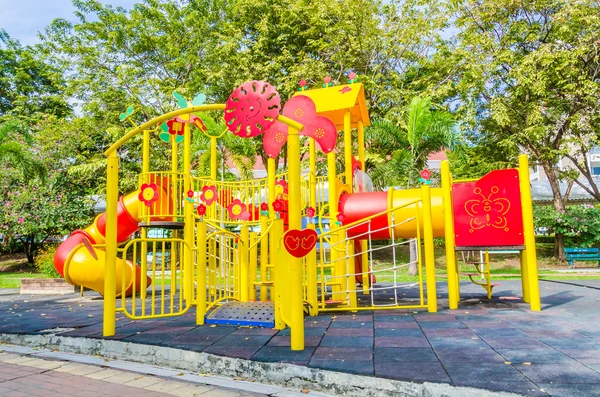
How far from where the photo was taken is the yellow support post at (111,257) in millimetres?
5426

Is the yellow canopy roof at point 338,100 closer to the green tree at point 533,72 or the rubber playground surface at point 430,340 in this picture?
the rubber playground surface at point 430,340

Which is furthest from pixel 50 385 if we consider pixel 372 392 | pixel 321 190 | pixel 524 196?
pixel 524 196

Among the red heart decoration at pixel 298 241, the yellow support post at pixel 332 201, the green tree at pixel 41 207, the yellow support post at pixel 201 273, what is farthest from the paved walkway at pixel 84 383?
the green tree at pixel 41 207

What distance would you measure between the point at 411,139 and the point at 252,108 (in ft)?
37.7

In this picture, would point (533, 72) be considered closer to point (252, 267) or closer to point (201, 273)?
point (252, 267)

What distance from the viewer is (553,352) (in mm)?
4121

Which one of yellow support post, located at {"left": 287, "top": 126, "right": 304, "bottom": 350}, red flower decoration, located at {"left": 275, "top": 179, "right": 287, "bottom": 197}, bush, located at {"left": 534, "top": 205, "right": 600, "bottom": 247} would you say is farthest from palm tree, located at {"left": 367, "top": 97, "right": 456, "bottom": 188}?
yellow support post, located at {"left": 287, "top": 126, "right": 304, "bottom": 350}

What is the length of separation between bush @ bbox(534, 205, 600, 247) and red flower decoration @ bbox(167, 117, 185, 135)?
56.3ft

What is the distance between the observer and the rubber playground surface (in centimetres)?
346

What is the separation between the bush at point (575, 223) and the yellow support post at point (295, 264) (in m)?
17.7

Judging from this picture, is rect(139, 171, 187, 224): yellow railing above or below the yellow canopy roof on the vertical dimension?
below

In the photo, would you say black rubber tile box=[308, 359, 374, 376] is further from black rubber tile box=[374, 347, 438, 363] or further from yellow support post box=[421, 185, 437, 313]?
yellow support post box=[421, 185, 437, 313]

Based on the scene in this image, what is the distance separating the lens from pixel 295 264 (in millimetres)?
4605

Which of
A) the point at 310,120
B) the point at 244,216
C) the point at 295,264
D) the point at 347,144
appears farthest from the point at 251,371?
the point at 347,144
